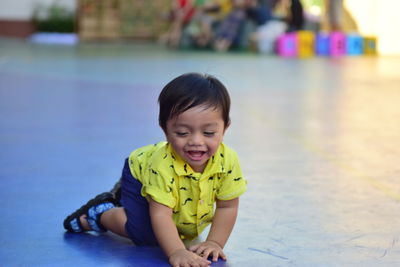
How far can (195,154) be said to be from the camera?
219 cm

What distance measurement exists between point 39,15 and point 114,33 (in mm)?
1714

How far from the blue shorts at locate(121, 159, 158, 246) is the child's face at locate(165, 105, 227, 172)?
0.77 ft

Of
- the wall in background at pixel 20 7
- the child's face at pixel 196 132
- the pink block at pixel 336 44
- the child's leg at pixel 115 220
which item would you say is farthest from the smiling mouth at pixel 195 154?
the wall in background at pixel 20 7

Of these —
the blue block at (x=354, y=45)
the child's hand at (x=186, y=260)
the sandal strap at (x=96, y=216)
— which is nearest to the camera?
the child's hand at (x=186, y=260)

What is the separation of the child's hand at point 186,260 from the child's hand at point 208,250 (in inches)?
1.6

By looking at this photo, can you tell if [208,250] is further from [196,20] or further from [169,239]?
[196,20]

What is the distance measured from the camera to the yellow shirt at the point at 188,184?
222 cm

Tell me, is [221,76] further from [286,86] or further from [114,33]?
[114,33]

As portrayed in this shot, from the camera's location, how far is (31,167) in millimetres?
3492

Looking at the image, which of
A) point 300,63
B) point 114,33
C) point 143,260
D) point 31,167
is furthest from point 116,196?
point 114,33

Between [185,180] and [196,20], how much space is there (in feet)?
39.0

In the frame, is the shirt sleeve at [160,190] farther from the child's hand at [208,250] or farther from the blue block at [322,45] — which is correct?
the blue block at [322,45]

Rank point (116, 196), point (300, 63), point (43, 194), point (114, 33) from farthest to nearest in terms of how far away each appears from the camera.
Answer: point (114, 33)
point (300, 63)
point (43, 194)
point (116, 196)

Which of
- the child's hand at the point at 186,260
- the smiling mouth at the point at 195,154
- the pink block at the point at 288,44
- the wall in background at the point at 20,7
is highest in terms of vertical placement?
the smiling mouth at the point at 195,154
